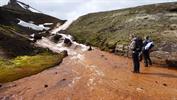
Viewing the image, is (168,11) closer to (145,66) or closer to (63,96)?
(145,66)

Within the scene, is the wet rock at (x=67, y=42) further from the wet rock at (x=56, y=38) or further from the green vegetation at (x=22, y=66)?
the green vegetation at (x=22, y=66)

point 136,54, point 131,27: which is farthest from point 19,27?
point 136,54

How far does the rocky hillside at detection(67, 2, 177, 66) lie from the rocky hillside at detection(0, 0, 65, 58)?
7.88 m

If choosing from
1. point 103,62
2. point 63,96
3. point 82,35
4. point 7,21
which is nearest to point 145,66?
point 103,62

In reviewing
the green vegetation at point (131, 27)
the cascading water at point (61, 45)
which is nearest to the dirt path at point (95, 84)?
the green vegetation at point (131, 27)

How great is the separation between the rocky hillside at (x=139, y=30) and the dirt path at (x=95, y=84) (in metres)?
3.74

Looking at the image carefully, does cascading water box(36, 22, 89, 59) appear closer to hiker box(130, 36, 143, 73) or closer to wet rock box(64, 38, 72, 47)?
wet rock box(64, 38, 72, 47)

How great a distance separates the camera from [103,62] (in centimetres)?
2981

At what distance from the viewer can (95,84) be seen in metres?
20.2

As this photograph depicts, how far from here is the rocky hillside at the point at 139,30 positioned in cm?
3090

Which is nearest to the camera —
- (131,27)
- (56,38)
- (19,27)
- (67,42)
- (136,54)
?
(136,54)

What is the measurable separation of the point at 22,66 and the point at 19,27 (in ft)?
106

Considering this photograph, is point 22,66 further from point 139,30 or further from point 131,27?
point 131,27

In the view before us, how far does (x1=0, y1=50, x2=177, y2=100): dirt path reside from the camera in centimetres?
1806
